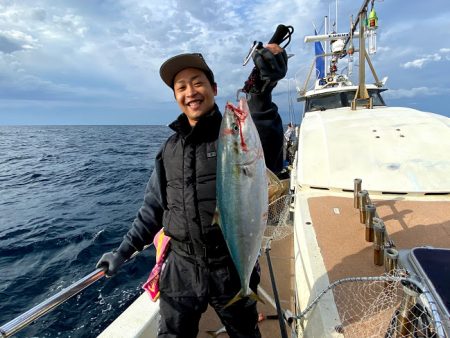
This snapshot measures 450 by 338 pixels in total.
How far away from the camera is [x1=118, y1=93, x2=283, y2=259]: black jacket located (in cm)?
224

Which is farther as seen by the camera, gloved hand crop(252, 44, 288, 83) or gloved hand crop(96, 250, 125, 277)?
gloved hand crop(96, 250, 125, 277)

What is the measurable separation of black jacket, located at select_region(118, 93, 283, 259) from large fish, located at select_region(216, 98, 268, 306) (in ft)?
1.23

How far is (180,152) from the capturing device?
7.84ft

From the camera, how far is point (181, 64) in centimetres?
227

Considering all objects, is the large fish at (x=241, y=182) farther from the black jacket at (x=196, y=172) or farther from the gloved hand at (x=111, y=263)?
the gloved hand at (x=111, y=263)

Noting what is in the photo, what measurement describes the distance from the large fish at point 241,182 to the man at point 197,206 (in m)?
0.38

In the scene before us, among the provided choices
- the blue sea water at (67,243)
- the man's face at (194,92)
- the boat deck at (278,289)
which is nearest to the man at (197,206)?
the man's face at (194,92)

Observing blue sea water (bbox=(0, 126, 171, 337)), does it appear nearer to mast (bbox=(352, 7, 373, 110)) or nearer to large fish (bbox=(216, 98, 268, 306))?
large fish (bbox=(216, 98, 268, 306))

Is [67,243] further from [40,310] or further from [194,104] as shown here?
[194,104]

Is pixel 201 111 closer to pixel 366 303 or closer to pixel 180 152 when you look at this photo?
pixel 180 152

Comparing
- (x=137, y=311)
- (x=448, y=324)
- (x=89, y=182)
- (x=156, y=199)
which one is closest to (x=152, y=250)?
(x=137, y=311)

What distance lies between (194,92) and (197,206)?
2.85 ft

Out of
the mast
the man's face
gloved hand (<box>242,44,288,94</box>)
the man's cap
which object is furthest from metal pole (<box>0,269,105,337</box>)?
the mast

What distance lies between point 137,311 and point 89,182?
43.5 feet
